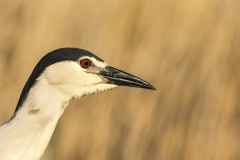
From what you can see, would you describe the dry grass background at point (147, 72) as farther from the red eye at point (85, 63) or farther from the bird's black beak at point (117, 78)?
the red eye at point (85, 63)

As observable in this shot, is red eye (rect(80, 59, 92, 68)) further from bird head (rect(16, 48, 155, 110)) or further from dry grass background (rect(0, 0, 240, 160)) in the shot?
dry grass background (rect(0, 0, 240, 160))

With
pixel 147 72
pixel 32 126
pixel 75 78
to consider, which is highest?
pixel 147 72

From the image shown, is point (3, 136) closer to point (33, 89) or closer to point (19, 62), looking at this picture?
point (33, 89)

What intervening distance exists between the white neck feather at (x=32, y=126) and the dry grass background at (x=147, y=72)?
1695mm

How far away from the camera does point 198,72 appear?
295 inches

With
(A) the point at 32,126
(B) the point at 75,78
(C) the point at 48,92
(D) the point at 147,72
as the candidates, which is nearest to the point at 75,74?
(B) the point at 75,78

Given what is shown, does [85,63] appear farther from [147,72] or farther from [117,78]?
[147,72]

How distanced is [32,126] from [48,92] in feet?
0.71

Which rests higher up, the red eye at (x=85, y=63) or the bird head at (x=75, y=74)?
the red eye at (x=85, y=63)

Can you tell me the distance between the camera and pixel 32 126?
584 cm

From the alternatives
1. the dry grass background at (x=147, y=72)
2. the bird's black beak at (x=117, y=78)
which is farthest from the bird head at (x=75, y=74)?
the dry grass background at (x=147, y=72)

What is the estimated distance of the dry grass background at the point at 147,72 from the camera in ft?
24.6

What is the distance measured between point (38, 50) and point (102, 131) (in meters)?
0.72

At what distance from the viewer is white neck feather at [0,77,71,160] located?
19.0ft
